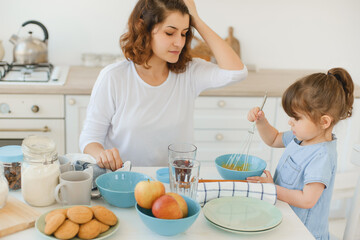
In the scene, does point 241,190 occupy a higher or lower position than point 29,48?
lower

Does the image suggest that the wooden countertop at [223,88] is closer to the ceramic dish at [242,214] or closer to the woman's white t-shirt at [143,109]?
the woman's white t-shirt at [143,109]

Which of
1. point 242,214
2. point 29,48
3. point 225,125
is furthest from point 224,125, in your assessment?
point 242,214

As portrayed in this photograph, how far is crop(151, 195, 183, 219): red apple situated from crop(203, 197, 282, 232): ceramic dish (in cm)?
14

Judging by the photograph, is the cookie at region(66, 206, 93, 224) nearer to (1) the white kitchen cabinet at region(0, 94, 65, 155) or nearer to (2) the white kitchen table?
(2) the white kitchen table

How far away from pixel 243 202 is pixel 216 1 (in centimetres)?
211

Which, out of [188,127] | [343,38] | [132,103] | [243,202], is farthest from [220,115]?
[243,202]

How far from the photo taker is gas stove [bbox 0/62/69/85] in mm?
2496

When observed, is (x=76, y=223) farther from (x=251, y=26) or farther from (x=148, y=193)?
(x=251, y=26)

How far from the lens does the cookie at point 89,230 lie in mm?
1001

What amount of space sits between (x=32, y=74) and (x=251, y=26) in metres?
1.55

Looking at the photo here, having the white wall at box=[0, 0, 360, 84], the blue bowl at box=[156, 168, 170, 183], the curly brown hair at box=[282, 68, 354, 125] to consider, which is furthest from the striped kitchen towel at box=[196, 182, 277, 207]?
the white wall at box=[0, 0, 360, 84]

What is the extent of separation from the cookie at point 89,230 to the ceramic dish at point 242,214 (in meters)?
0.29

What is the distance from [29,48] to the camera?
2703 millimetres

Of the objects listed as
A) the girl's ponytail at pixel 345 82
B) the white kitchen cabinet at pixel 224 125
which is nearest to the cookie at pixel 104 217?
the girl's ponytail at pixel 345 82
